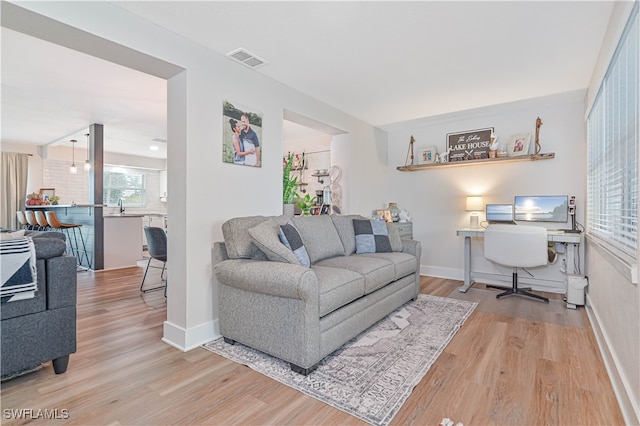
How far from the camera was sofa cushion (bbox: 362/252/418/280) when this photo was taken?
9.91 ft

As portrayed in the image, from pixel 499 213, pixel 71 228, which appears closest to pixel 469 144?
pixel 499 213

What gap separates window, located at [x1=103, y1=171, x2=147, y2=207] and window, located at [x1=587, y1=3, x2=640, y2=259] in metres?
9.27

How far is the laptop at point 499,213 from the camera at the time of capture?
164 inches

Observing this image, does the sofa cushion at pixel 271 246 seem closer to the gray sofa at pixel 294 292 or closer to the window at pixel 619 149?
the gray sofa at pixel 294 292

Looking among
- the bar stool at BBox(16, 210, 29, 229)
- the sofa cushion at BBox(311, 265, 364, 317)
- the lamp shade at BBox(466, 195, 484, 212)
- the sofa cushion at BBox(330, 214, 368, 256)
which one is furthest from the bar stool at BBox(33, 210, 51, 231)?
the lamp shade at BBox(466, 195, 484, 212)

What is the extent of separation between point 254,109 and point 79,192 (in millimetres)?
6640

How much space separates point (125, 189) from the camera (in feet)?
27.2

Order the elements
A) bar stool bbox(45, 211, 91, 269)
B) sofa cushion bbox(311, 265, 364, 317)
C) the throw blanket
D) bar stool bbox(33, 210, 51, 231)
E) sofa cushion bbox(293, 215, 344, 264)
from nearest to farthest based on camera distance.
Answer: the throw blanket → sofa cushion bbox(311, 265, 364, 317) → sofa cushion bbox(293, 215, 344, 264) → bar stool bbox(45, 211, 91, 269) → bar stool bbox(33, 210, 51, 231)

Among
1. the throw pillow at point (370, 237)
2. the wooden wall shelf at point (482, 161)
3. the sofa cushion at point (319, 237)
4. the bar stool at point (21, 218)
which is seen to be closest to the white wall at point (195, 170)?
the sofa cushion at point (319, 237)

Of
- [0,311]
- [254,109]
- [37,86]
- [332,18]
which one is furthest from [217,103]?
[37,86]

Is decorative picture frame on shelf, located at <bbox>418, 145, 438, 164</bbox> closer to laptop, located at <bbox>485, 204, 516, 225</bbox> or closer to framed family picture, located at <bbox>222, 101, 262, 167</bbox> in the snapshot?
laptop, located at <bbox>485, 204, 516, 225</bbox>

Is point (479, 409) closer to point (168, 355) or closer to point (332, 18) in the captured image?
point (168, 355)

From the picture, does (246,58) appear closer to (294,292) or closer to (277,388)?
(294,292)

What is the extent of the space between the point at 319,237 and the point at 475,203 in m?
2.47
